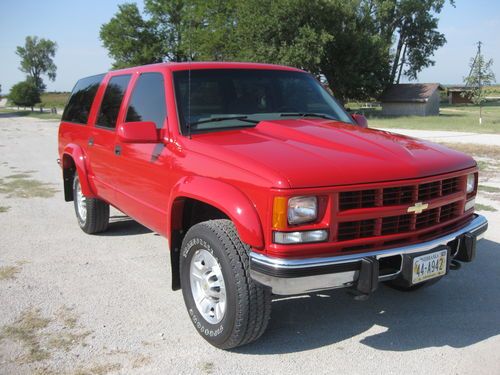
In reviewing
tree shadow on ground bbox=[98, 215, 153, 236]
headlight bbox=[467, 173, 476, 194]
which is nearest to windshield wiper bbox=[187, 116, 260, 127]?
headlight bbox=[467, 173, 476, 194]

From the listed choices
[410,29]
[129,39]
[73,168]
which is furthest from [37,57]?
[73,168]

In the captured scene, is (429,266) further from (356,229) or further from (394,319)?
(394,319)

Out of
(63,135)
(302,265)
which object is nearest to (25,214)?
(63,135)

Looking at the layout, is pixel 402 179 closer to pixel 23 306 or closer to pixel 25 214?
pixel 23 306

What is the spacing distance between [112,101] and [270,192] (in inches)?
110

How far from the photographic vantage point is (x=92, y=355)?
128 inches

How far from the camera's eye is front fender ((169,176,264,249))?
2.86 metres

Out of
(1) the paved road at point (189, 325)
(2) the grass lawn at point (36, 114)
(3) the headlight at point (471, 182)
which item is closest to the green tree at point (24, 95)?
(2) the grass lawn at point (36, 114)

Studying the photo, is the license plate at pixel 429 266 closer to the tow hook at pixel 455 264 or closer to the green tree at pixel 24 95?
the tow hook at pixel 455 264

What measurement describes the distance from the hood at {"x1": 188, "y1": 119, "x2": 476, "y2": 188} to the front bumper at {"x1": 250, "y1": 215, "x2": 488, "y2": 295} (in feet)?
1.42

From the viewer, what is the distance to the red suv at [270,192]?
283cm

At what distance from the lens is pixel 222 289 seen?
3223 mm

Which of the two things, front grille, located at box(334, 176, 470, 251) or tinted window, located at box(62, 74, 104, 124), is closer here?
front grille, located at box(334, 176, 470, 251)

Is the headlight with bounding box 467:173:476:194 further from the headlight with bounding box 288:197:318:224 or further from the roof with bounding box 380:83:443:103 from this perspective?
the roof with bounding box 380:83:443:103
